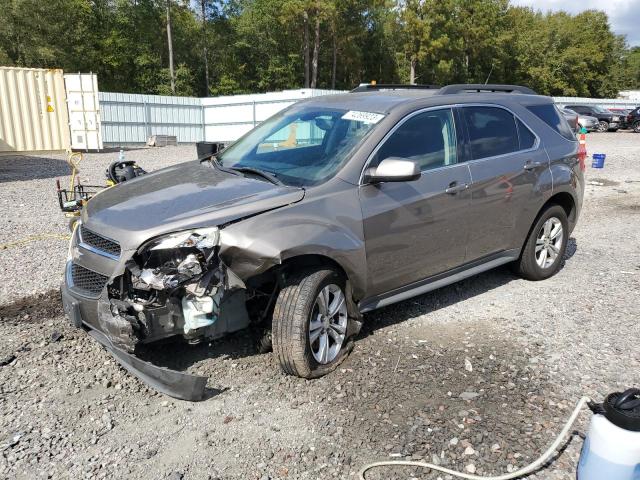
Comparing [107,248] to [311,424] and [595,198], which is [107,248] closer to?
[311,424]

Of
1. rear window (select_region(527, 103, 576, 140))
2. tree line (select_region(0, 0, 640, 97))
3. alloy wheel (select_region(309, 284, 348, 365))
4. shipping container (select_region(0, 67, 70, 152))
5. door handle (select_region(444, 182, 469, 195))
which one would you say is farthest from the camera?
tree line (select_region(0, 0, 640, 97))

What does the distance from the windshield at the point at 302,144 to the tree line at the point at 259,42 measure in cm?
4045

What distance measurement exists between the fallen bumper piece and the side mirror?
177 cm

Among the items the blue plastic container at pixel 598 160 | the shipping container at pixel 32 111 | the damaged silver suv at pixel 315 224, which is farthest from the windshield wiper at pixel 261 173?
the shipping container at pixel 32 111

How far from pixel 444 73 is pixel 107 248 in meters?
50.3

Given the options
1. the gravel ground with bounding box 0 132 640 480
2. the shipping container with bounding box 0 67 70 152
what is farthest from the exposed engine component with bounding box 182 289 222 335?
the shipping container with bounding box 0 67 70 152

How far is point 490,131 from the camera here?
4.85 m

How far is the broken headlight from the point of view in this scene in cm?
314

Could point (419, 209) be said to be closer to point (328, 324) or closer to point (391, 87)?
→ point (328, 324)

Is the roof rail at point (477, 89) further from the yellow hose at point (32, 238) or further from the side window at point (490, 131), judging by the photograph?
the yellow hose at point (32, 238)

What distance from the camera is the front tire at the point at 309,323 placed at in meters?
3.48

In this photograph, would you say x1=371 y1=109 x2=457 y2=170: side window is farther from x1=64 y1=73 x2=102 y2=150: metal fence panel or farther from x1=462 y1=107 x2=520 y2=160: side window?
x1=64 y1=73 x2=102 y2=150: metal fence panel

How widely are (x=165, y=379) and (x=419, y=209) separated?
2.18 metres

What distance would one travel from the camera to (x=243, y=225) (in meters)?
3.30
